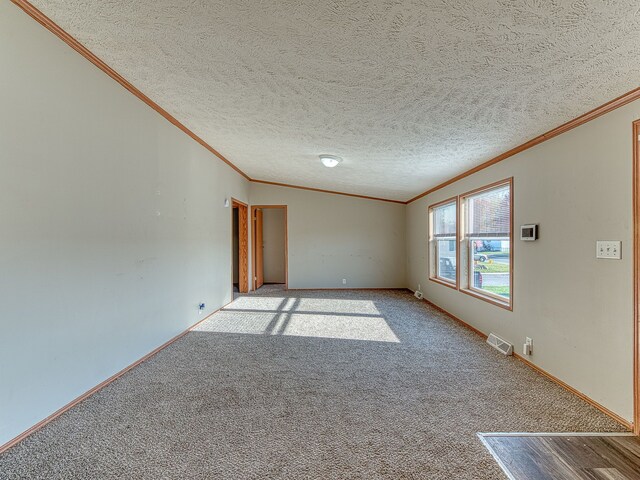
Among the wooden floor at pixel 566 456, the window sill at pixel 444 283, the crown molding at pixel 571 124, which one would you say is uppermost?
the crown molding at pixel 571 124

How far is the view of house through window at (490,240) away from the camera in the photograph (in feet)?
10.6

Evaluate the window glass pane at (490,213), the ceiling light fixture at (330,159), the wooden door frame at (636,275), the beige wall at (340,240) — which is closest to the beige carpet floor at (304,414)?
the wooden door frame at (636,275)

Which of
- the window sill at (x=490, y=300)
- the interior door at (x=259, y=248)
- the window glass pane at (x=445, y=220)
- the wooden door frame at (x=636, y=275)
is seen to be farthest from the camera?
the interior door at (x=259, y=248)

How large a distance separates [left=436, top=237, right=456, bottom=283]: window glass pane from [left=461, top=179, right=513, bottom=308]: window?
1.81 feet

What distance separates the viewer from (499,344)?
3096 millimetres

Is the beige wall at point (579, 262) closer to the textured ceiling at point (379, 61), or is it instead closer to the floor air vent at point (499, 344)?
the floor air vent at point (499, 344)

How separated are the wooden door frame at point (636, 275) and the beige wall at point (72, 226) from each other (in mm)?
3614

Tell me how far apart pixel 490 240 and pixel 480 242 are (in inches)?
9.5

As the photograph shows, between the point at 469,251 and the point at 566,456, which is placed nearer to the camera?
the point at 566,456

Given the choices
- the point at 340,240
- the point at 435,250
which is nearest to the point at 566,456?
the point at 435,250

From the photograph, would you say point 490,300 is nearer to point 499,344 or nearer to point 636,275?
point 499,344

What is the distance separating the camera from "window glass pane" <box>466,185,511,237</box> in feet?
10.7

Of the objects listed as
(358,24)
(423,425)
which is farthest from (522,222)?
(358,24)

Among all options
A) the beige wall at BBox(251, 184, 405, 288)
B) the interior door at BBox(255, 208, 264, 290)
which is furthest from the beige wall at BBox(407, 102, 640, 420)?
the interior door at BBox(255, 208, 264, 290)
